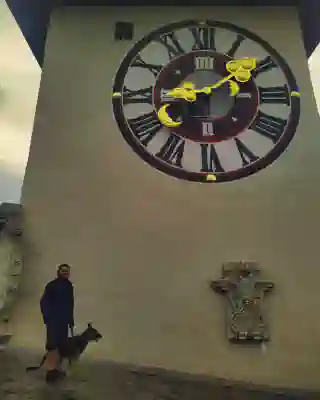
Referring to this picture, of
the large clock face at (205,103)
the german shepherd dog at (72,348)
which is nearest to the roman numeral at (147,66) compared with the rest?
the large clock face at (205,103)

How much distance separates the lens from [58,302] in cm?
247

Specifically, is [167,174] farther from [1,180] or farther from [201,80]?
[1,180]

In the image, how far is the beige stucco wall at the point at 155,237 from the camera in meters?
2.47

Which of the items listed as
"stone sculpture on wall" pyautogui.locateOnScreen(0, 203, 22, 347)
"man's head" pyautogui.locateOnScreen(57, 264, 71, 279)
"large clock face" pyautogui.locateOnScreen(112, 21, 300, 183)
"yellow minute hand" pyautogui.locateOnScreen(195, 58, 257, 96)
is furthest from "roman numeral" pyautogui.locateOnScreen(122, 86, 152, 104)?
"man's head" pyautogui.locateOnScreen(57, 264, 71, 279)

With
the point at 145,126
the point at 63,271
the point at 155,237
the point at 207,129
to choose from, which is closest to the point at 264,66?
Answer: the point at 207,129

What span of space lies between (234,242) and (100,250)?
2.03 ft

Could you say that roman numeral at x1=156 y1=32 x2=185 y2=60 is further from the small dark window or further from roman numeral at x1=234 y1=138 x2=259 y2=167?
roman numeral at x1=234 y1=138 x2=259 y2=167

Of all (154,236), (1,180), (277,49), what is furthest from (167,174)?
(1,180)

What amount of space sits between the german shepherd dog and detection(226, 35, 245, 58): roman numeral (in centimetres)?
167

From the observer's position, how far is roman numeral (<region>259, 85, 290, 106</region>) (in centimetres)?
307

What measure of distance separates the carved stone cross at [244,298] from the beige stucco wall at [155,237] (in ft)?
0.15

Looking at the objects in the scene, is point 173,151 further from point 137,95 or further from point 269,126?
point 269,126

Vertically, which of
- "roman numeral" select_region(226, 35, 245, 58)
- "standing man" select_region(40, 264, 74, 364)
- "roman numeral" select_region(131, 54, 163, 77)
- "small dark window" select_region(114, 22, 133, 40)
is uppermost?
"small dark window" select_region(114, 22, 133, 40)

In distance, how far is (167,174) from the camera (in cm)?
287
